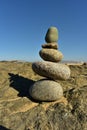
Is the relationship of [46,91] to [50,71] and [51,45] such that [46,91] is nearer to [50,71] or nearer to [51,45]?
[50,71]

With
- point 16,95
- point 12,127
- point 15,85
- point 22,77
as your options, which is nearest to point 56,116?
point 12,127

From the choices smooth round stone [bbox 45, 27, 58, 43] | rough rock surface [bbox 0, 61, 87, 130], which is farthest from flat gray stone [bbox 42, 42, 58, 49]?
rough rock surface [bbox 0, 61, 87, 130]

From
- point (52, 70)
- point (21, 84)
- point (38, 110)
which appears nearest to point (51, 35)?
point (52, 70)

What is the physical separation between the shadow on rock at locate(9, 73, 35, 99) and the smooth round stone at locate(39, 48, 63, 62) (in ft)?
8.06

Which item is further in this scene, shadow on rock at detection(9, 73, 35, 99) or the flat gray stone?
shadow on rock at detection(9, 73, 35, 99)

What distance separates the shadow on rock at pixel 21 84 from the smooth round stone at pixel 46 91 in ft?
2.66

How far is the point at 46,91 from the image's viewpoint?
1192 centimetres

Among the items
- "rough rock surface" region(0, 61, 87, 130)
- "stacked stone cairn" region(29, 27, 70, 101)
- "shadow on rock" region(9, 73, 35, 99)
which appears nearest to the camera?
"rough rock surface" region(0, 61, 87, 130)

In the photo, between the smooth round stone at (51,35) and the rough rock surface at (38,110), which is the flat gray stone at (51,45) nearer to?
the smooth round stone at (51,35)

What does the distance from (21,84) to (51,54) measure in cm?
320

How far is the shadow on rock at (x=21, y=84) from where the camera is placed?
1345 cm

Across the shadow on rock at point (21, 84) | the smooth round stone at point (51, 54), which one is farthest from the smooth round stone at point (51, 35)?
the shadow on rock at point (21, 84)

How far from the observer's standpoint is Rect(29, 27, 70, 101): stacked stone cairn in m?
11.9

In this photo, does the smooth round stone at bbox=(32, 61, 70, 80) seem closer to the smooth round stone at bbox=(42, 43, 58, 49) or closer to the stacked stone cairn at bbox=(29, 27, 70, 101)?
the stacked stone cairn at bbox=(29, 27, 70, 101)
